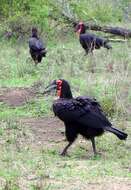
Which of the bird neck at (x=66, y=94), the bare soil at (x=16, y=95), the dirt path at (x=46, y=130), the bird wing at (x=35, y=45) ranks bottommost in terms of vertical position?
the bare soil at (x=16, y=95)

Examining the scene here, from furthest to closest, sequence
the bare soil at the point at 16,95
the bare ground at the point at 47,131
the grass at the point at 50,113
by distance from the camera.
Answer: the bare soil at the point at 16,95, the grass at the point at 50,113, the bare ground at the point at 47,131

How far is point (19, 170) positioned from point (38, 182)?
0.51m

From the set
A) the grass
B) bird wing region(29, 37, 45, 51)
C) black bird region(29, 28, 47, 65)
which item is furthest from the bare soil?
bird wing region(29, 37, 45, 51)

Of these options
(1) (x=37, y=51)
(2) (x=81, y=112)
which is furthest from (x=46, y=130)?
(1) (x=37, y=51)

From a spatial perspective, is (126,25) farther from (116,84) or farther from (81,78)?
(116,84)

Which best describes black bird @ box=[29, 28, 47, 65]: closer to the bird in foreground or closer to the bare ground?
the bare ground

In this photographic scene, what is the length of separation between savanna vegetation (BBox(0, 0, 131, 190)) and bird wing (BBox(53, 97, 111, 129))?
388mm

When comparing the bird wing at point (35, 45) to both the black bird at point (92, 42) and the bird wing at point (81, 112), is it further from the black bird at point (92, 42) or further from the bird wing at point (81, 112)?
the bird wing at point (81, 112)

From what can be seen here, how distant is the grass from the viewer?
5.68 m

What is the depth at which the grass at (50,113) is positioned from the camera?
5.68 meters

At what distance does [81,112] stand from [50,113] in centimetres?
201

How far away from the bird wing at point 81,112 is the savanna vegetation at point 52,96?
15.3 inches

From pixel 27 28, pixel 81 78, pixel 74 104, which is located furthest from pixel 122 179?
pixel 27 28

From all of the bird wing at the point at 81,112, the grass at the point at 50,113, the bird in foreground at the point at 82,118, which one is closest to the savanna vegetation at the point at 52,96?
the grass at the point at 50,113
